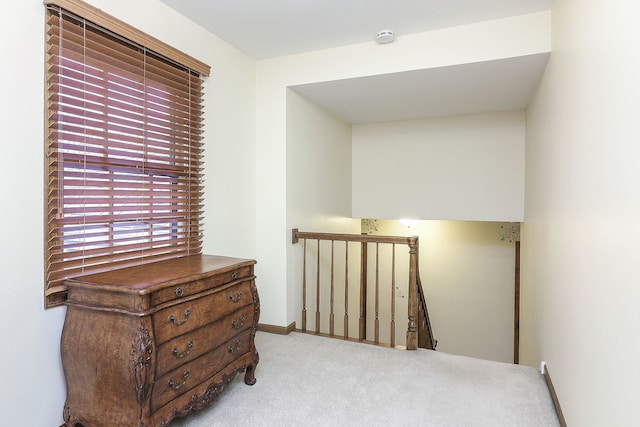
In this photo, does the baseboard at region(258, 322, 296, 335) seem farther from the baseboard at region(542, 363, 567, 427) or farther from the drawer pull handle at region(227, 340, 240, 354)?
the baseboard at region(542, 363, 567, 427)

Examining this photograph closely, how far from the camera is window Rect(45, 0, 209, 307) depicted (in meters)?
1.78

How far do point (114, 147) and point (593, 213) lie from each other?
7.67 feet

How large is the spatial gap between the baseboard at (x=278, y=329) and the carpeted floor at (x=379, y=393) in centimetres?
38

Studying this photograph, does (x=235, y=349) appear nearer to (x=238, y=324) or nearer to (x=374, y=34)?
(x=238, y=324)

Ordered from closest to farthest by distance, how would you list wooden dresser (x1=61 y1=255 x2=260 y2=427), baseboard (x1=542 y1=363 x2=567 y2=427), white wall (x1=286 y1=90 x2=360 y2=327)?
wooden dresser (x1=61 y1=255 x2=260 y2=427), baseboard (x1=542 y1=363 x2=567 y2=427), white wall (x1=286 y1=90 x2=360 y2=327)

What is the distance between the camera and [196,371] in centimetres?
184

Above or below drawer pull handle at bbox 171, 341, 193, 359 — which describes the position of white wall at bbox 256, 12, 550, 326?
above

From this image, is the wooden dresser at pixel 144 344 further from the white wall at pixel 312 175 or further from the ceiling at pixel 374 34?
the ceiling at pixel 374 34

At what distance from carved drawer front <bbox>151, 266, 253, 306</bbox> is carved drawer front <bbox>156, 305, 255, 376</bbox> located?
0.19 meters

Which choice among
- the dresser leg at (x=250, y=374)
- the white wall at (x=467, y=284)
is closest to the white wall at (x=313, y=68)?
the dresser leg at (x=250, y=374)

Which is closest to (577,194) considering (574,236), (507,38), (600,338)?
(574,236)

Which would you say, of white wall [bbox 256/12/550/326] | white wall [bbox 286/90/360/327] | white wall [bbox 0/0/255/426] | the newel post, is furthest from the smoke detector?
white wall [bbox 0/0/255/426]

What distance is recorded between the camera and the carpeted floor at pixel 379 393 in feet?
6.46

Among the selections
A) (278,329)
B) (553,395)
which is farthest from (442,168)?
(553,395)
